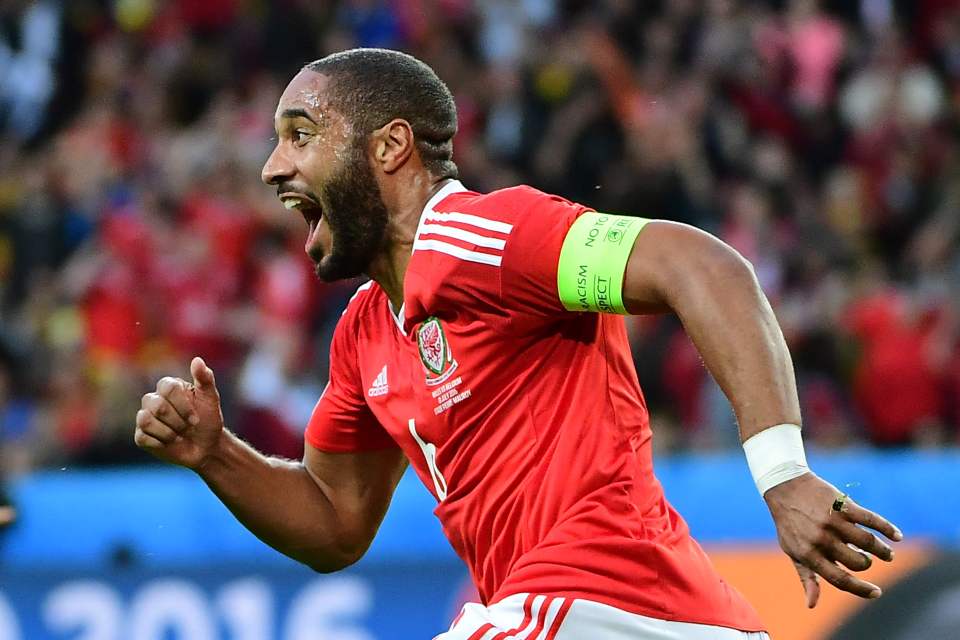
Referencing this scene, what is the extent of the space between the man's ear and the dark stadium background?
337cm

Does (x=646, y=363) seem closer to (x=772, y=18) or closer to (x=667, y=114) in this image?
(x=667, y=114)

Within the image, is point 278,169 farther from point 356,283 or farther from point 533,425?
point 356,283

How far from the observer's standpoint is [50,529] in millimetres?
8539

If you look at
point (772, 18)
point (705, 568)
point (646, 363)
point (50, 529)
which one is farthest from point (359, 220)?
point (772, 18)

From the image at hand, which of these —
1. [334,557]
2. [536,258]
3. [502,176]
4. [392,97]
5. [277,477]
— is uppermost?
[502,176]

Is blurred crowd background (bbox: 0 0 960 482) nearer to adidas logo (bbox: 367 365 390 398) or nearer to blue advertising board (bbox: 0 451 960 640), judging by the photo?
blue advertising board (bbox: 0 451 960 640)

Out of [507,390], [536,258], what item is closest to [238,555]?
[507,390]

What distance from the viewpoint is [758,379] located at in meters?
3.45

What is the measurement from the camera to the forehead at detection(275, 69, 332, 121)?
4.27 m

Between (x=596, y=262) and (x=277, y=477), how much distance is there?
1.47m

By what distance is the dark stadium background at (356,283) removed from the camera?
7.45m

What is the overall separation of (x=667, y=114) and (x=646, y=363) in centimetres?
274

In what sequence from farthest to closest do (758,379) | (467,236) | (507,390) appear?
1. (507,390)
2. (467,236)
3. (758,379)

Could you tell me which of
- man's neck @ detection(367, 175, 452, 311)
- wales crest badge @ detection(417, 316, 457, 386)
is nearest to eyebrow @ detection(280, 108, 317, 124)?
man's neck @ detection(367, 175, 452, 311)
